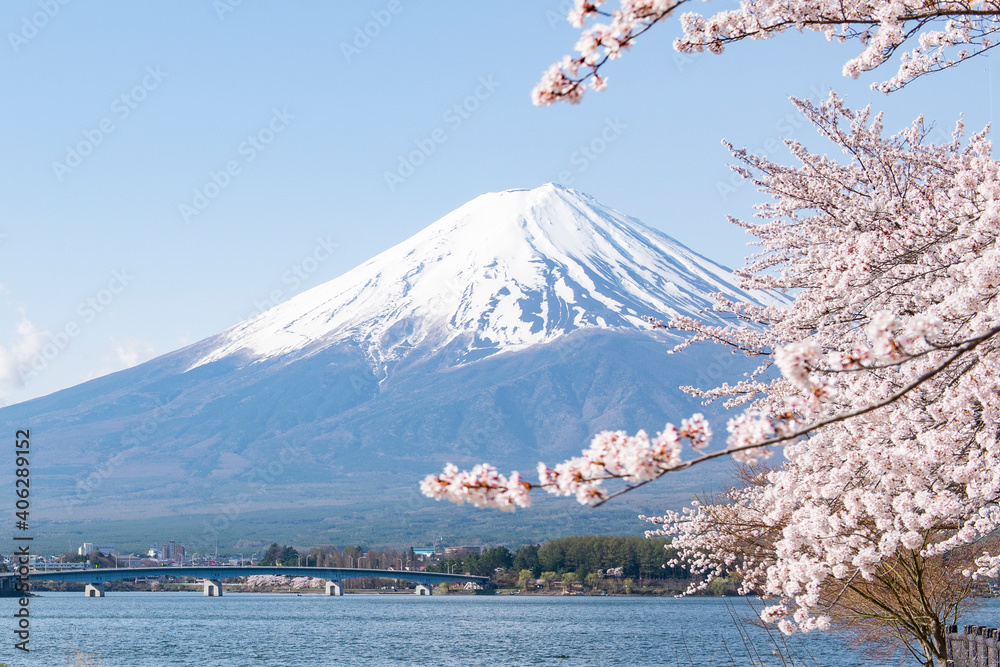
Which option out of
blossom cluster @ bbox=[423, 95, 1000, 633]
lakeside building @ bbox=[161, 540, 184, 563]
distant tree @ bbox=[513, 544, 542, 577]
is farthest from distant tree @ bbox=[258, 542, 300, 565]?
blossom cluster @ bbox=[423, 95, 1000, 633]

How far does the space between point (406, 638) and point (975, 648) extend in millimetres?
46277

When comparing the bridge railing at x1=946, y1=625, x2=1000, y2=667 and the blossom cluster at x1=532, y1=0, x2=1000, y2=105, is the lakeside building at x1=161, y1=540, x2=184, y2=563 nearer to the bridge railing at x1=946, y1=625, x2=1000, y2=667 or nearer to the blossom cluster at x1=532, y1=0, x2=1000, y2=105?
the bridge railing at x1=946, y1=625, x2=1000, y2=667

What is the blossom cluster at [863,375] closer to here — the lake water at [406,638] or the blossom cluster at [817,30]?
the blossom cluster at [817,30]

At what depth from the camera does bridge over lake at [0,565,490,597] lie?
77.8m

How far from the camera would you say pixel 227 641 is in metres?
49.0

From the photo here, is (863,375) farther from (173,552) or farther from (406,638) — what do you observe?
(173,552)

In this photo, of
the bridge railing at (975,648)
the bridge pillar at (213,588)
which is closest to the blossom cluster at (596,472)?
the bridge railing at (975,648)

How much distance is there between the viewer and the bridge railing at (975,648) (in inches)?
329

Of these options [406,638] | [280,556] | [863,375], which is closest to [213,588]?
[280,556]

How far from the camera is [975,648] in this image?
28.9 feet

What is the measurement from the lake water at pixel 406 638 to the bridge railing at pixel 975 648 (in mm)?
11931

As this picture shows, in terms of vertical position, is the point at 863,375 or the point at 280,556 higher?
the point at 863,375

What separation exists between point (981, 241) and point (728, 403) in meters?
4.72

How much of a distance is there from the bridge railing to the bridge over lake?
67.7 meters
